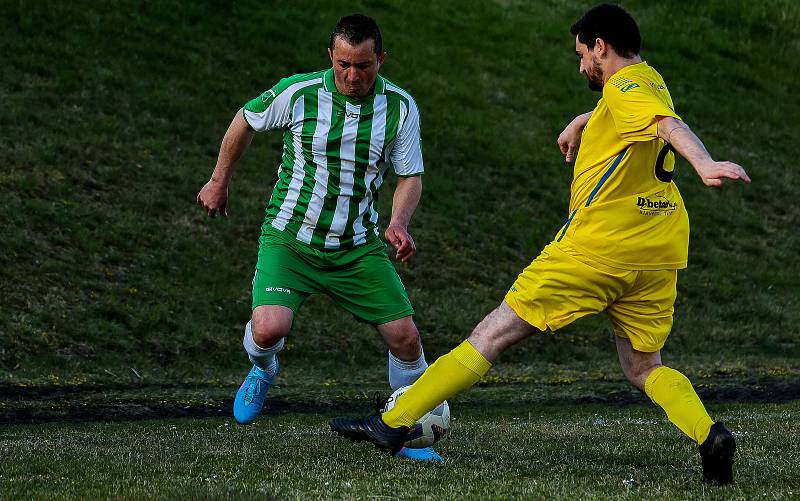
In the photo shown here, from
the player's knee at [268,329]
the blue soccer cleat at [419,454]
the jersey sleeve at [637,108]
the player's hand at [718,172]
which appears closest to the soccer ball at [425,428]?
the blue soccer cleat at [419,454]

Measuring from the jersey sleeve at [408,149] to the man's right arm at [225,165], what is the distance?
893mm

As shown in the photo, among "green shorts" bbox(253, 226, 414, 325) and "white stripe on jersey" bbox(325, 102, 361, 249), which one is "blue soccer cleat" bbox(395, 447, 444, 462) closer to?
"green shorts" bbox(253, 226, 414, 325)

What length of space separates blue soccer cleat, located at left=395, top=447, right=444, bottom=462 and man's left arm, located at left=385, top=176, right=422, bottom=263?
1060mm

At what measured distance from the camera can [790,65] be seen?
2783cm

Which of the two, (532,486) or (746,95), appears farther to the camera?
(746,95)

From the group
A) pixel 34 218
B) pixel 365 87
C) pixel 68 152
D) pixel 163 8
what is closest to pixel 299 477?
pixel 365 87

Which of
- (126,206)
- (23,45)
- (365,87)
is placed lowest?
(126,206)

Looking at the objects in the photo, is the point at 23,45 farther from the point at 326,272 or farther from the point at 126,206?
the point at 326,272

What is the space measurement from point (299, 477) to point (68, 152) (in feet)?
43.3

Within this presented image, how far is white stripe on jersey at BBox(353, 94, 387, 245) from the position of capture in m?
7.20

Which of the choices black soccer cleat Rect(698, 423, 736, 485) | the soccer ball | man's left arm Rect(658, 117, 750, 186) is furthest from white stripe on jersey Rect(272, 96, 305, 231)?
black soccer cleat Rect(698, 423, 736, 485)

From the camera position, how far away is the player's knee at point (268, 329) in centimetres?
714

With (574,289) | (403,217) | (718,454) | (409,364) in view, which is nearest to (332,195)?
(403,217)

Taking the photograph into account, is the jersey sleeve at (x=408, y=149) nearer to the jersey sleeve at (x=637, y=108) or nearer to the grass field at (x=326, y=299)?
the grass field at (x=326, y=299)
